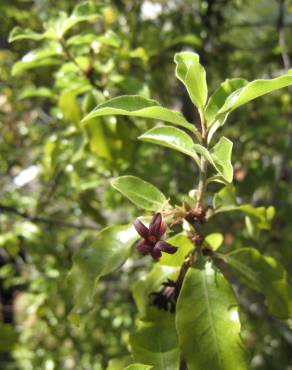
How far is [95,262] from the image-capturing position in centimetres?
132

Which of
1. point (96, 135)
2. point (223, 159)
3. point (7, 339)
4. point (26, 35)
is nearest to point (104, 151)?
point (96, 135)

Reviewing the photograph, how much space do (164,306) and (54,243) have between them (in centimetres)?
158

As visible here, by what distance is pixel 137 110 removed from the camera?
3.79 feet

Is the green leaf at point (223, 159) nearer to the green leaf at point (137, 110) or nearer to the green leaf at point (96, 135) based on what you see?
the green leaf at point (137, 110)

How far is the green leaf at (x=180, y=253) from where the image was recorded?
1285 mm

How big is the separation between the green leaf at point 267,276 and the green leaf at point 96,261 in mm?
268

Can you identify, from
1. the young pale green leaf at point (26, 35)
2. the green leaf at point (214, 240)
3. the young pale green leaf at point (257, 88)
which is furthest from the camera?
the young pale green leaf at point (26, 35)

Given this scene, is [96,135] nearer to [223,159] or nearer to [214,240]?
[214,240]

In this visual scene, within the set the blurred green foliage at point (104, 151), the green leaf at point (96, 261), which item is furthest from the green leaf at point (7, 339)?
the green leaf at point (96, 261)

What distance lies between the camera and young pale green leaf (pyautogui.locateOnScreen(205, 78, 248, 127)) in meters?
1.25

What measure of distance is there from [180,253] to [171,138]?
0.95 feet

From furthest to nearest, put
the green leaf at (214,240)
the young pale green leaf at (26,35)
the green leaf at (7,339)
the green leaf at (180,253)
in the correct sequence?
the green leaf at (7,339) < the young pale green leaf at (26,35) < the green leaf at (214,240) < the green leaf at (180,253)

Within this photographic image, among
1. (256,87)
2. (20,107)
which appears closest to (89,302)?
(256,87)

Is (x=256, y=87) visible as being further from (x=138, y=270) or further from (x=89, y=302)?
(x=138, y=270)
